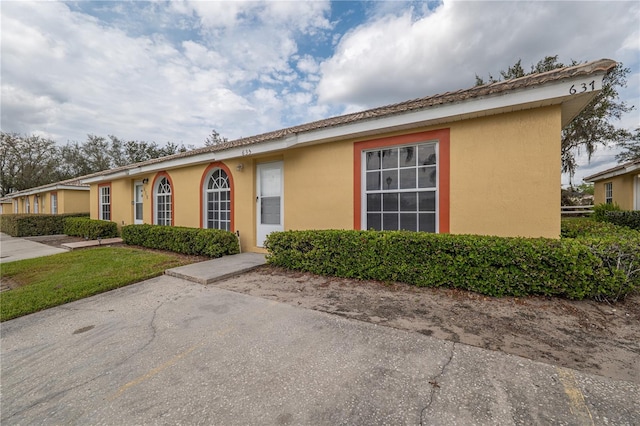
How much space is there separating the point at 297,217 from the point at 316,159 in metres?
1.66

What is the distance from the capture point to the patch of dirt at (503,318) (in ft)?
7.79

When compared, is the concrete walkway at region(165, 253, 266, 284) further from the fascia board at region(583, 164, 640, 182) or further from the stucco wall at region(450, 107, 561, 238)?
the fascia board at region(583, 164, 640, 182)

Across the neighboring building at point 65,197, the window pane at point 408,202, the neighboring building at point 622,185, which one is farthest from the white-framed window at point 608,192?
the neighboring building at point 65,197

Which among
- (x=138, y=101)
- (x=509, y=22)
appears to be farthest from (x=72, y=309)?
(x=509, y=22)

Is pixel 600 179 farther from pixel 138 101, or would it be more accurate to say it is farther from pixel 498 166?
pixel 138 101

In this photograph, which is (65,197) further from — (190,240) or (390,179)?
(390,179)

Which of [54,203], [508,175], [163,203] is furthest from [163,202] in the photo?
[54,203]

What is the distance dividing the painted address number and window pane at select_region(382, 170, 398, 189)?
114 inches

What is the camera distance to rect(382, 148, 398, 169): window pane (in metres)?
5.54

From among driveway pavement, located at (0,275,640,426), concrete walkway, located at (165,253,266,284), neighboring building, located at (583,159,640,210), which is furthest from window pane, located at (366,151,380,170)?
neighboring building, located at (583,159,640,210)

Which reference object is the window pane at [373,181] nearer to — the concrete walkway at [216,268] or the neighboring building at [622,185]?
the concrete walkway at [216,268]

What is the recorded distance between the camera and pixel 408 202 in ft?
17.9

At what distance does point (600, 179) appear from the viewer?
49.4ft

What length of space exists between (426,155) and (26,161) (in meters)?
41.9
